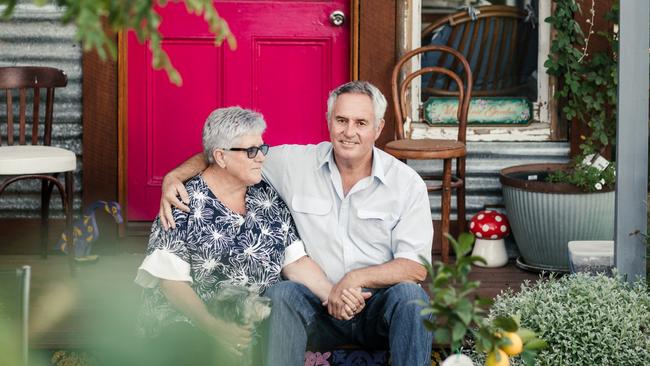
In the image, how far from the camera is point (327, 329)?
3.55 metres

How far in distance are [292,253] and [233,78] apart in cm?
204

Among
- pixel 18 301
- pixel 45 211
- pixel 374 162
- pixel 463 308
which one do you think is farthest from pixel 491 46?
pixel 18 301

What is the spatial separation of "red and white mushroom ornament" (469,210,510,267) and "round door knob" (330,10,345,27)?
1267mm

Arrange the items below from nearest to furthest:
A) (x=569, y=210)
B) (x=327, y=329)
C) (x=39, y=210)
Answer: (x=327, y=329)
(x=569, y=210)
(x=39, y=210)

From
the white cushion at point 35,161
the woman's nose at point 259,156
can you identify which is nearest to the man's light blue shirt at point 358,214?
the woman's nose at point 259,156

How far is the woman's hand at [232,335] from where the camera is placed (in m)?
3.15

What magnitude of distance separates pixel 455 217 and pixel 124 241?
176cm

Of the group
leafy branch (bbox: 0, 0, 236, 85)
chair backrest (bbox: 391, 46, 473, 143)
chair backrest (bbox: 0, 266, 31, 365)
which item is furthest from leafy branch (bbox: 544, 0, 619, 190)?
leafy branch (bbox: 0, 0, 236, 85)

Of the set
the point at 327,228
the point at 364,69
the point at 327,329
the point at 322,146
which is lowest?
the point at 327,329

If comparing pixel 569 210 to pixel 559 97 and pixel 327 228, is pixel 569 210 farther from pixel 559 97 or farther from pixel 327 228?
pixel 327 228

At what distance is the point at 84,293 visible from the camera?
4.46 metres

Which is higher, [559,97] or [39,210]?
[559,97]

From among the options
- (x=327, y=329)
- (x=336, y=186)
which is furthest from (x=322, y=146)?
(x=327, y=329)

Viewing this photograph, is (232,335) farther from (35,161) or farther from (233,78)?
(233,78)
